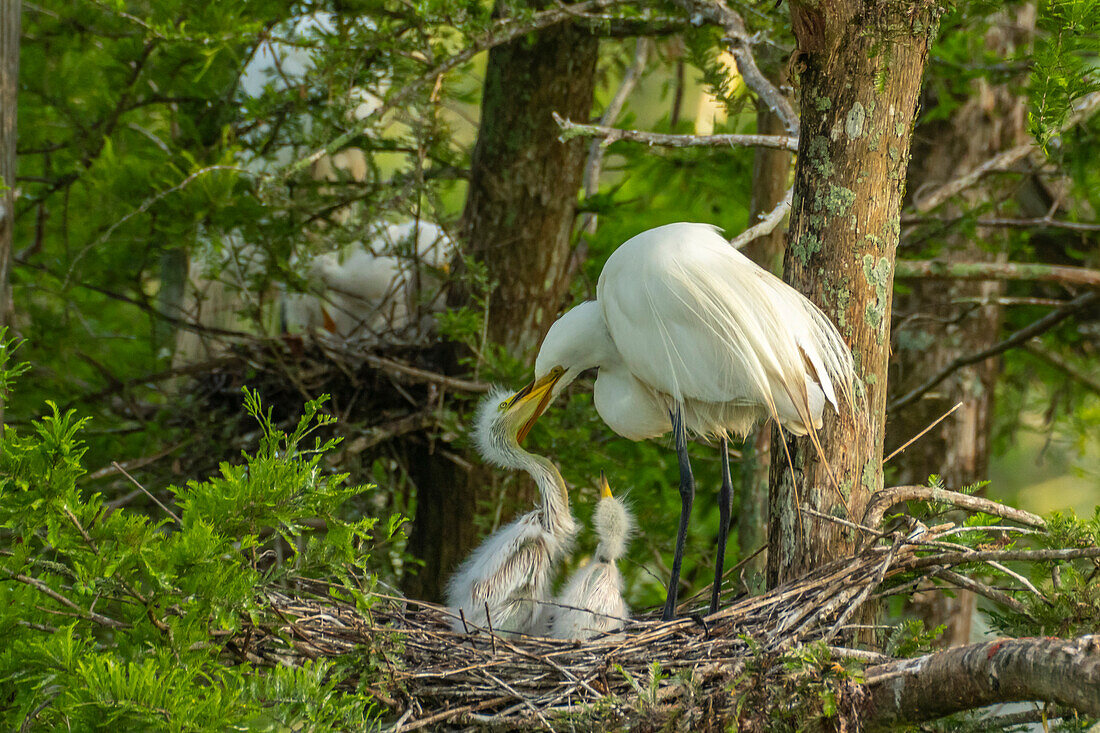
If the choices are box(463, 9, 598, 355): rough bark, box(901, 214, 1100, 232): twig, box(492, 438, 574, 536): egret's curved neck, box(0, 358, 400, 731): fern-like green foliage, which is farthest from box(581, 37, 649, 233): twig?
box(0, 358, 400, 731): fern-like green foliage

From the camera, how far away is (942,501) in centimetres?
216

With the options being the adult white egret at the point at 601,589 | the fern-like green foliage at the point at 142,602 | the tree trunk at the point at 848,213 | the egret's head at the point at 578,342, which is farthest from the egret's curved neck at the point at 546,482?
the fern-like green foliage at the point at 142,602

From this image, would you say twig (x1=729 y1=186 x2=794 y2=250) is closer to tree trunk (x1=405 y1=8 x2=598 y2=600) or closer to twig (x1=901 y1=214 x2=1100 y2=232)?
twig (x1=901 y1=214 x2=1100 y2=232)

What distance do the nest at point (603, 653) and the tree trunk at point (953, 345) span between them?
3.00m

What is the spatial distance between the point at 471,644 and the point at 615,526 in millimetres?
644

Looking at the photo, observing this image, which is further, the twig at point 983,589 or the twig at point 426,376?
the twig at point 426,376

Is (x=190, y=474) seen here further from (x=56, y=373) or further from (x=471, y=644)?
(x=471, y=644)

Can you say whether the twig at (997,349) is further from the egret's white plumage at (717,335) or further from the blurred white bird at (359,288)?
the blurred white bird at (359,288)

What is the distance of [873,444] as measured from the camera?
7.86ft

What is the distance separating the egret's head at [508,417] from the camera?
10.4 ft

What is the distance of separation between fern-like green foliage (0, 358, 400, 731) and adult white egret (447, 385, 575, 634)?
1148 millimetres

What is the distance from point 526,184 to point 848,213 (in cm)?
220

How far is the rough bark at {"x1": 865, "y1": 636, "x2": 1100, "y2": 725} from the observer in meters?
1.40

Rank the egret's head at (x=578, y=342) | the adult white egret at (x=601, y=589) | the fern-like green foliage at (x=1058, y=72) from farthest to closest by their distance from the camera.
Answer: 1. the egret's head at (x=578, y=342)
2. the adult white egret at (x=601, y=589)
3. the fern-like green foliage at (x=1058, y=72)
